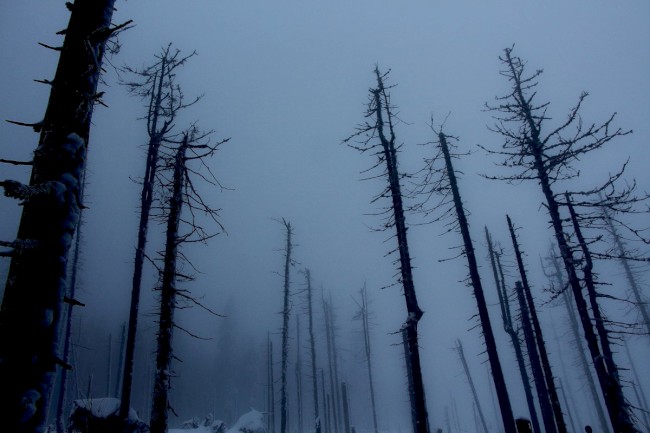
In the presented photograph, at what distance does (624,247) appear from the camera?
30797 mm

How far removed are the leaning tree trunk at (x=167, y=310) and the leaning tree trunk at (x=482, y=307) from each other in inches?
455

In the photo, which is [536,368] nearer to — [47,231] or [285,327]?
[285,327]

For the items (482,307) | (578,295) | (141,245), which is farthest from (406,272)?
(141,245)

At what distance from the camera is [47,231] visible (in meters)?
3.08

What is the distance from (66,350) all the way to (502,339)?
161 meters

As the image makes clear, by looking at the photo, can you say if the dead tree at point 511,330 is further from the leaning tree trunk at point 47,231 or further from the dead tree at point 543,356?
the leaning tree trunk at point 47,231

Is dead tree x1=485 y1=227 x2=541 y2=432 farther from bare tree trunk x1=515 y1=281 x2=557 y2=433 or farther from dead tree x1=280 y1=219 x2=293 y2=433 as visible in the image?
dead tree x1=280 y1=219 x2=293 y2=433

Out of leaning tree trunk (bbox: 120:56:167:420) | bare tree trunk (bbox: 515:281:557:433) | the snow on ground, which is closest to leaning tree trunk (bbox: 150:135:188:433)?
leaning tree trunk (bbox: 120:56:167:420)

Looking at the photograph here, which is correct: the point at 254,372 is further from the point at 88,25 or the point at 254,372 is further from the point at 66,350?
the point at 88,25

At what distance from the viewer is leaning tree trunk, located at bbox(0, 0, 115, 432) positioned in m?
2.59

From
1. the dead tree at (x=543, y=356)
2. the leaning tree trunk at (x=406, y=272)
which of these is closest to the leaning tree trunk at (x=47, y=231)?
the leaning tree trunk at (x=406, y=272)

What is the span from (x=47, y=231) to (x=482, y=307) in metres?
14.7

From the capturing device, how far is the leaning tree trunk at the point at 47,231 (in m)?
2.59

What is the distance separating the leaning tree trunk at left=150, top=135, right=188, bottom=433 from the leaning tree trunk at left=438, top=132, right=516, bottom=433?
11.5 meters
